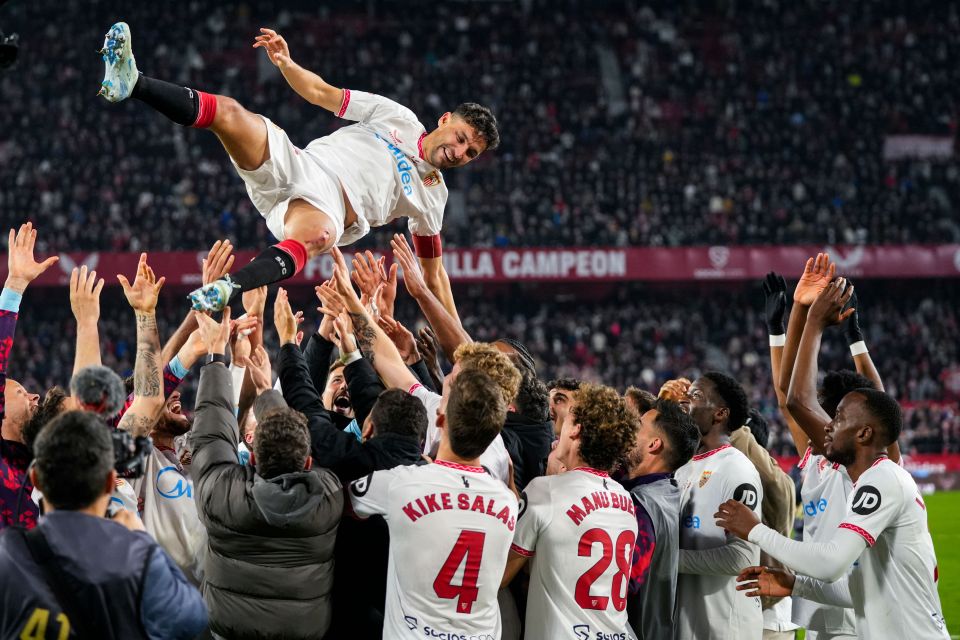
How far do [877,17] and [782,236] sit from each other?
35.1ft

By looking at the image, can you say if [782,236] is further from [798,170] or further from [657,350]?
[657,350]

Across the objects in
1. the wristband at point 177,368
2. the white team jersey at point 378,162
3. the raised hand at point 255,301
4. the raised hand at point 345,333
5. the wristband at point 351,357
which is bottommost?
the wristband at point 177,368

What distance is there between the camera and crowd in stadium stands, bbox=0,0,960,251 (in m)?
27.3

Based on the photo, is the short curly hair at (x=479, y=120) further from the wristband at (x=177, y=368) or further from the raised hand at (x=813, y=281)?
the wristband at (x=177, y=368)

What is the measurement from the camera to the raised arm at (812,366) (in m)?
5.16

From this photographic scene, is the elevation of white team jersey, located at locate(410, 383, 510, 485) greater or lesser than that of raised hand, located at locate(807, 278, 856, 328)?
lesser

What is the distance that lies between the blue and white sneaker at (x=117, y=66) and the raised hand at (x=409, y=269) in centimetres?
160

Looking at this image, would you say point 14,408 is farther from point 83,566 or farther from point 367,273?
point 83,566

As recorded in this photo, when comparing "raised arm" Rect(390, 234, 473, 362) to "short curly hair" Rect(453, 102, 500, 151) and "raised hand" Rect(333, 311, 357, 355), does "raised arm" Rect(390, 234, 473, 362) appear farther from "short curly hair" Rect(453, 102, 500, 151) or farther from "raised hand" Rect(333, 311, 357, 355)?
"short curly hair" Rect(453, 102, 500, 151)

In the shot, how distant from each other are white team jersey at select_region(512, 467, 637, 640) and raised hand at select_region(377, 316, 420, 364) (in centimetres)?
144

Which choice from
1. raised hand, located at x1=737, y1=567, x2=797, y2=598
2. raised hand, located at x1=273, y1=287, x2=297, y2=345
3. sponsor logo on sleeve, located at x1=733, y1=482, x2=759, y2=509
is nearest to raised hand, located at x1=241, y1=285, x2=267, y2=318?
raised hand, located at x1=273, y1=287, x2=297, y2=345

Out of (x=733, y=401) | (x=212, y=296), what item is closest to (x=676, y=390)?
(x=733, y=401)

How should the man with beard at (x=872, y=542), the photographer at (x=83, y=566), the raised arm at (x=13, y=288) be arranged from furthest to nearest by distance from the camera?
the man with beard at (x=872, y=542) < the raised arm at (x=13, y=288) < the photographer at (x=83, y=566)

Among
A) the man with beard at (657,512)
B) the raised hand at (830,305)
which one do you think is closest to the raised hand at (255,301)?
the man with beard at (657,512)
